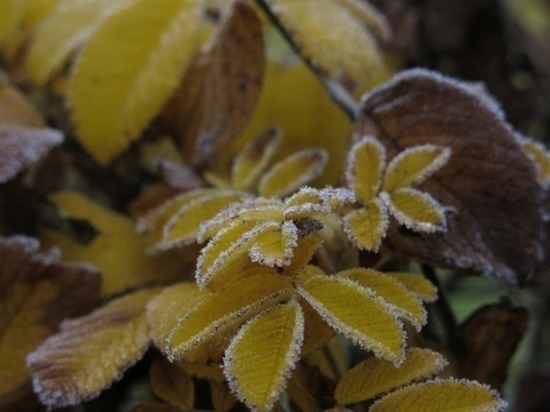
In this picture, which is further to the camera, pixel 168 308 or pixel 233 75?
pixel 233 75

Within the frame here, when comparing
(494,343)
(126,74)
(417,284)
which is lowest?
(494,343)

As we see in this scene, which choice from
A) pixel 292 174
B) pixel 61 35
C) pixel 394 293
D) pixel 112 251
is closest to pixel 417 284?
pixel 394 293

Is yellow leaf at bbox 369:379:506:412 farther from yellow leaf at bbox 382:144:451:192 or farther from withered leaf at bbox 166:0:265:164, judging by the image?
withered leaf at bbox 166:0:265:164

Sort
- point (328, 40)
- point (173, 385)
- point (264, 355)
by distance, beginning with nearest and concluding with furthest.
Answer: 1. point (264, 355)
2. point (173, 385)
3. point (328, 40)

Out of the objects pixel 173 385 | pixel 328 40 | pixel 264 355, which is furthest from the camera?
pixel 328 40

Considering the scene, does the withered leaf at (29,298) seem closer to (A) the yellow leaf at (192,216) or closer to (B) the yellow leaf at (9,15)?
(A) the yellow leaf at (192,216)

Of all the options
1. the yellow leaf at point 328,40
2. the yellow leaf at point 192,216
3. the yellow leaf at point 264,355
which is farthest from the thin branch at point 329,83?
the yellow leaf at point 264,355

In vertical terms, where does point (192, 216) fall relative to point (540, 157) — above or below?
above

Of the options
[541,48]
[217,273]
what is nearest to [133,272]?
[217,273]

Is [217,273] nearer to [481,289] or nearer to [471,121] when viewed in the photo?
[471,121]

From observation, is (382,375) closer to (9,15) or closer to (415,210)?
(415,210)
